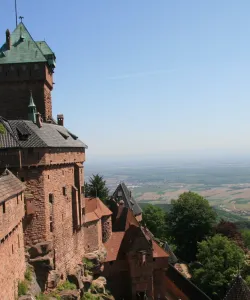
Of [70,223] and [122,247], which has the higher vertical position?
[70,223]

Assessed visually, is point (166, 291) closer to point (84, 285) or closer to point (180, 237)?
point (84, 285)

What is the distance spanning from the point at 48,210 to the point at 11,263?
694 cm

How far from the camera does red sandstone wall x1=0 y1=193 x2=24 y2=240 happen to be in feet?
60.4

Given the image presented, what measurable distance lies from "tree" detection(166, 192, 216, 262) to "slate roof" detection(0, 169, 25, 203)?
132ft

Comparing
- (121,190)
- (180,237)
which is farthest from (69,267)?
(180,237)

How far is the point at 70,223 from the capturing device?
30.9 meters

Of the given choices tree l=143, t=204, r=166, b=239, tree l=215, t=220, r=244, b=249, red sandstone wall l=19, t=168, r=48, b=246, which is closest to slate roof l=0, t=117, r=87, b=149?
red sandstone wall l=19, t=168, r=48, b=246

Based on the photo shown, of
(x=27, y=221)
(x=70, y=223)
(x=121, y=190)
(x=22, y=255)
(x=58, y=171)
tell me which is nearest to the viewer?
(x=22, y=255)

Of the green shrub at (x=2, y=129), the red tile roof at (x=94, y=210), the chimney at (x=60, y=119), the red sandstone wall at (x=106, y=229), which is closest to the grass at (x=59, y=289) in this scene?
the red tile roof at (x=94, y=210)

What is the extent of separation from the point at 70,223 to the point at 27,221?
5880 mm

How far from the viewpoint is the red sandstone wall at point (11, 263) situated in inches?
712

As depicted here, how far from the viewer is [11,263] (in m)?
20.0

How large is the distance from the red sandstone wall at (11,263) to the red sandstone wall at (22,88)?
14011mm

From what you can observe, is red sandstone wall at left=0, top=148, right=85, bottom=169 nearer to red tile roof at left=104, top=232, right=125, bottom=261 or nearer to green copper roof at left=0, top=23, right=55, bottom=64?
green copper roof at left=0, top=23, right=55, bottom=64
